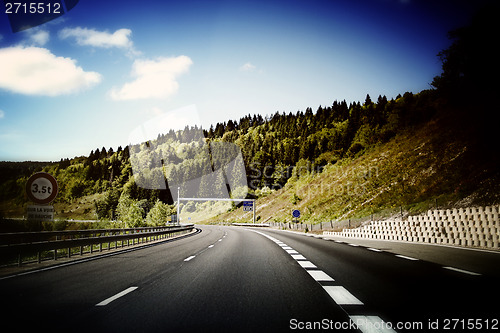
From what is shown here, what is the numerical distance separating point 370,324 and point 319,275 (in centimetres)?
344

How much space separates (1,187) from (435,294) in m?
203

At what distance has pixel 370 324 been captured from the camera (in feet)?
11.6

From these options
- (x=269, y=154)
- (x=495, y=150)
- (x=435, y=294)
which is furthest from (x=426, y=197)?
(x=269, y=154)

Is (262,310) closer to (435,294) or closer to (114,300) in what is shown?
(114,300)

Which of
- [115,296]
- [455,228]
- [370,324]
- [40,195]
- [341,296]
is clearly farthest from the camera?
[455,228]

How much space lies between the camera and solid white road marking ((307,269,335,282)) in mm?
6427

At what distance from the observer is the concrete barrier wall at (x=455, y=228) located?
12.8 m

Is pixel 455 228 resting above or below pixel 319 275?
below

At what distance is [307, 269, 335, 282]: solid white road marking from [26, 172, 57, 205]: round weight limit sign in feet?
27.8

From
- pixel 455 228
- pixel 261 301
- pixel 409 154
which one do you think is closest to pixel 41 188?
pixel 261 301

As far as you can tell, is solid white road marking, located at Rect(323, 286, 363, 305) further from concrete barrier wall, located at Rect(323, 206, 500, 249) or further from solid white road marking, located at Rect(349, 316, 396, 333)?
concrete barrier wall, located at Rect(323, 206, 500, 249)

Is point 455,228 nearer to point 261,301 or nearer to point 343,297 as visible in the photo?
point 343,297

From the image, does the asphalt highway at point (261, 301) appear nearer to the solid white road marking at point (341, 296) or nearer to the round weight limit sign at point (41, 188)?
the solid white road marking at point (341, 296)

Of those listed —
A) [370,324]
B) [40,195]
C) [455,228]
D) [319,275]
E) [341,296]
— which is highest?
[40,195]
